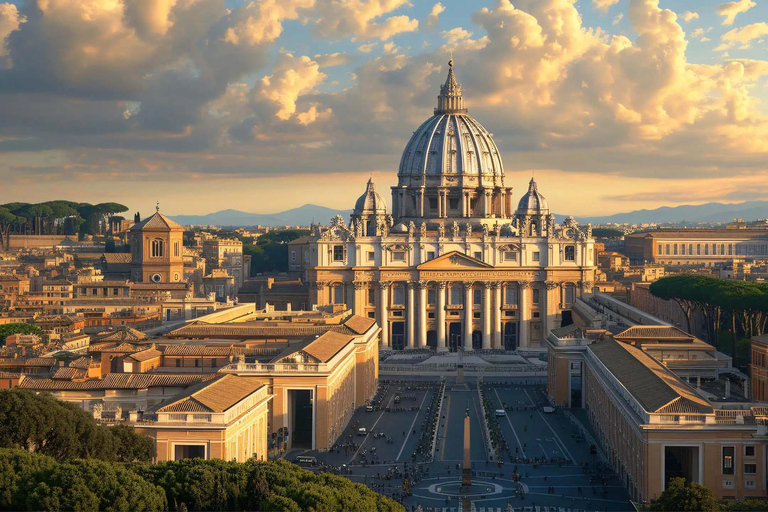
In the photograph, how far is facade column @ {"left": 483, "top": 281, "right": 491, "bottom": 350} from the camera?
10600 centimetres

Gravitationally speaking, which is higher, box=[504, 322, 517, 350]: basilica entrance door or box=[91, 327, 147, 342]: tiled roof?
box=[91, 327, 147, 342]: tiled roof

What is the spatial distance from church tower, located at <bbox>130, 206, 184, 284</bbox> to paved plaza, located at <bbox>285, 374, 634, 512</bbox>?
40.5 metres

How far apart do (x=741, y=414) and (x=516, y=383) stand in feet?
131

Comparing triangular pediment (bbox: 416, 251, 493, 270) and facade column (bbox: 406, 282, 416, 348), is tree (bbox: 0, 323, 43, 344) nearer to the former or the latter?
facade column (bbox: 406, 282, 416, 348)

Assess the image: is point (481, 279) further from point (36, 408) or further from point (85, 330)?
point (36, 408)

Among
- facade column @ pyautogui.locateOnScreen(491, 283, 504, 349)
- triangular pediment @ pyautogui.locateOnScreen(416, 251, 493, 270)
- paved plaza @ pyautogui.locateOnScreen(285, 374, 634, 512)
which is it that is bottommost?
paved plaza @ pyautogui.locateOnScreen(285, 374, 634, 512)

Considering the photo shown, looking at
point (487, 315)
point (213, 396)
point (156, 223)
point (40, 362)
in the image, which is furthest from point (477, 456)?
point (156, 223)

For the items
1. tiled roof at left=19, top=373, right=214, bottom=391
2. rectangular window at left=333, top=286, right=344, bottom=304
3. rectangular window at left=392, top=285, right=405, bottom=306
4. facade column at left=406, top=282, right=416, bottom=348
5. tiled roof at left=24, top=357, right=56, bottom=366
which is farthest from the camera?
rectangular window at left=333, top=286, right=344, bottom=304

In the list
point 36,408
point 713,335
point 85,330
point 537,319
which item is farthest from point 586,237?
point 36,408

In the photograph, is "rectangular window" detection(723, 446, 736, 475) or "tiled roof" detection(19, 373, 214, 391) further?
"tiled roof" detection(19, 373, 214, 391)

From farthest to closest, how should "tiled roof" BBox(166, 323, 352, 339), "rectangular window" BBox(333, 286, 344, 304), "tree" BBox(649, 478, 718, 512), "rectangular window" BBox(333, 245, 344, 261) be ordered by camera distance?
"rectangular window" BBox(333, 245, 344, 261) → "rectangular window" BBox(333, 286, 344, 304) → "tiled roof" BBox(166, 323, 352, 339) → "tree" BBox(649, 478, 718, 512)

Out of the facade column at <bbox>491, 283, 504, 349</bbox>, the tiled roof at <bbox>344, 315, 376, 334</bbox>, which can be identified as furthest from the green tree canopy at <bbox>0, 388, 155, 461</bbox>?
the facade column at <bbox>491, 283, 504, 349</bbox>

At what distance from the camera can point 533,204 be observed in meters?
118

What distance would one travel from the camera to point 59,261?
517ft
